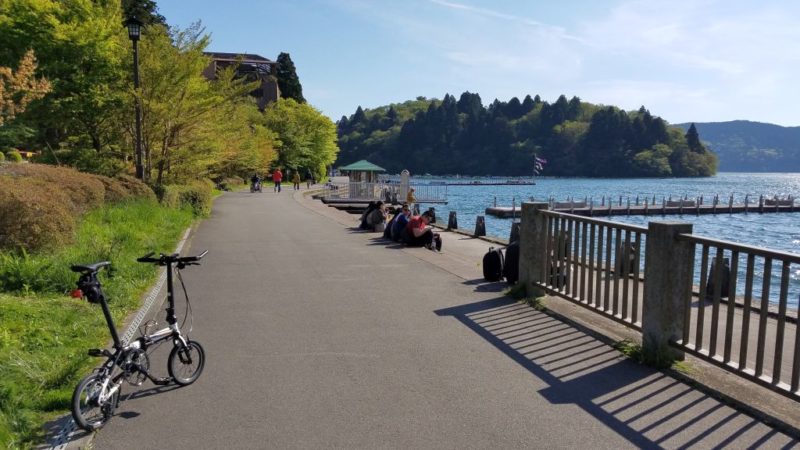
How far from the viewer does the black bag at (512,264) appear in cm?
908

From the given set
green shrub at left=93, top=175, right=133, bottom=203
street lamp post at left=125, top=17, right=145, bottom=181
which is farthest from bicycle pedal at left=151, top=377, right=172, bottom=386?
street lamp post at left=125, top=17, right=145, bottom=181

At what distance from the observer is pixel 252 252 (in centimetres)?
1352

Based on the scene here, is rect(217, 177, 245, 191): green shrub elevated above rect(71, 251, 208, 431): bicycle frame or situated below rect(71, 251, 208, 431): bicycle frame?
below

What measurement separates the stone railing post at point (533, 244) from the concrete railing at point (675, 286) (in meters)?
0.01

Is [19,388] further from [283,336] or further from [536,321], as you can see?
[536,321]

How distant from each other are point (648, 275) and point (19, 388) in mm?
5255

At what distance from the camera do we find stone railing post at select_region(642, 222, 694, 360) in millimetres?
5445

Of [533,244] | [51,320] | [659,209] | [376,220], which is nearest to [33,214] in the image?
[51,320]

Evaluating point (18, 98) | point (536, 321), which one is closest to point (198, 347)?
point (536, 321)

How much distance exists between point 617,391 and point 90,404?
3837 millimetres

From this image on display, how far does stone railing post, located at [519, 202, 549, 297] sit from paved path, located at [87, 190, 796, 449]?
1.17 ft

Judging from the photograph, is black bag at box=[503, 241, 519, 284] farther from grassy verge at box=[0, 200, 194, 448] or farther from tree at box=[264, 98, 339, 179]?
tree at box=[264, 98, 339, 179]

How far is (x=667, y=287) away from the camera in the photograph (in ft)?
18.1

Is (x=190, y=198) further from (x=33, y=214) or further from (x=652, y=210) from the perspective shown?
(x=652, y=210)
